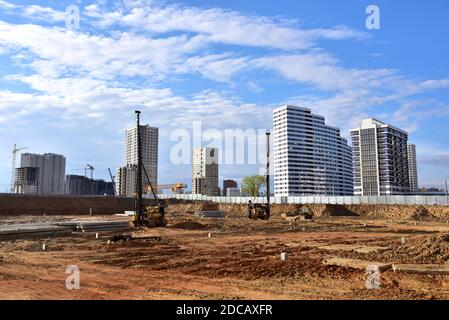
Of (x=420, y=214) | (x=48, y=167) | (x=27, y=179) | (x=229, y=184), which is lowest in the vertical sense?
(x=420, y=214)

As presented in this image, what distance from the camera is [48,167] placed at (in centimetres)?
15338

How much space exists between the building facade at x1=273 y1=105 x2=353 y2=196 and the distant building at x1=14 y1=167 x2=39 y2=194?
85.2 metres

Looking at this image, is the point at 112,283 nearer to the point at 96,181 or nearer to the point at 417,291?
the point at 417,291

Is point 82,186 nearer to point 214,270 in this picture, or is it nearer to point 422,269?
point 214,270

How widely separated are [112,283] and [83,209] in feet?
214

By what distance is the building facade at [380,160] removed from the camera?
13050 cm

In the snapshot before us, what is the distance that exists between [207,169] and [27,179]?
208 ft

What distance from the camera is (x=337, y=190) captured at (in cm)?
15575

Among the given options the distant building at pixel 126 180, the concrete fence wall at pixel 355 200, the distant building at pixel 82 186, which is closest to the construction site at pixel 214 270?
the concrete fence wall at pixel 355 200

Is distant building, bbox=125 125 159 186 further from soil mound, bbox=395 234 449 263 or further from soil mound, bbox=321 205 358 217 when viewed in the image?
soil mound, bbox=395 234 449 263

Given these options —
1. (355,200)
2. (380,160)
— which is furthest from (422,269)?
(380,160)

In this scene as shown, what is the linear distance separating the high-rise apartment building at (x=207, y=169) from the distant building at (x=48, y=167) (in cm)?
5222

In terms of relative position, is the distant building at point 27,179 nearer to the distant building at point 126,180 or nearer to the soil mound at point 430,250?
the distant building at point 126,180

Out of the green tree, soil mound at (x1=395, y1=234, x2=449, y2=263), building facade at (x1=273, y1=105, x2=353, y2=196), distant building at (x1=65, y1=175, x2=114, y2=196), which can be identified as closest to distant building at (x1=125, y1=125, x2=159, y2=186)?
distant building at (x1=65, y1=175, x2=114, y2=196)
